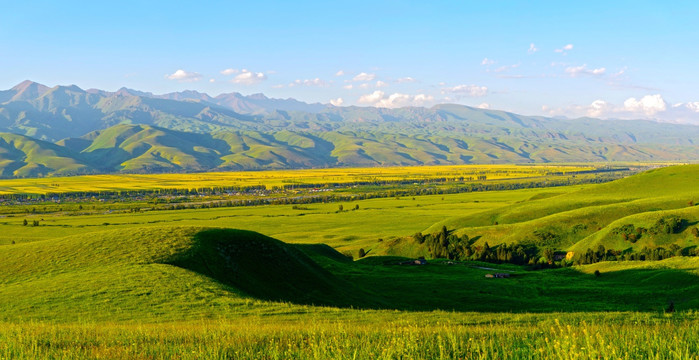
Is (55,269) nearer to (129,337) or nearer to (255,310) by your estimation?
(255,310)

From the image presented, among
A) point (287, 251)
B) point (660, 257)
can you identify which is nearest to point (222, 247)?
point (287, 251)

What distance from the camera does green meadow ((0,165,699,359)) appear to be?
14125 mm

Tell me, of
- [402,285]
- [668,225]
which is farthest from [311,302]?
[668,225]

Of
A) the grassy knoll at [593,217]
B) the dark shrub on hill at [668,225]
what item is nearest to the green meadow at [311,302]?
the dark shrub on hill at [668,225]

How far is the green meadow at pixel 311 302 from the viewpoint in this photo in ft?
46.3

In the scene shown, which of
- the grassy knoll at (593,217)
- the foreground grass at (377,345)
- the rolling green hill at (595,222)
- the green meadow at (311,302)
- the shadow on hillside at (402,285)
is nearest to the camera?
the foreground grass at (377,345)

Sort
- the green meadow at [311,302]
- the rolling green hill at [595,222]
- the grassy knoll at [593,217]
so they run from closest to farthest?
the green meadow at [311,302] → the rolling green hill at [595,222] → the grassy knoll at [593,217]

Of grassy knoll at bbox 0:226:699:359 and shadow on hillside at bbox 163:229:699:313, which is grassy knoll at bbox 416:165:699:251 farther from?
shadow on hillside at bbox 163:229:699:313

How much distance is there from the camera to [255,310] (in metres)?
33.9

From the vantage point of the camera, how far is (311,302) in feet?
149

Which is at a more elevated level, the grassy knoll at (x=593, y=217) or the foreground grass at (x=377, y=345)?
the foreground grass at (x=377, y=345)

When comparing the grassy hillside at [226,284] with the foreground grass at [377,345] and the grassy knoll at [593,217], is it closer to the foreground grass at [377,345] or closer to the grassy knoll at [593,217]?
the foreground grass at [377,345]

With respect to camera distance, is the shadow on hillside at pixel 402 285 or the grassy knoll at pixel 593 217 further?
the grassy knoll at pixel 593 217

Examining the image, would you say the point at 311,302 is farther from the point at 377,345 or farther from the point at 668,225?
the point at 668,225
